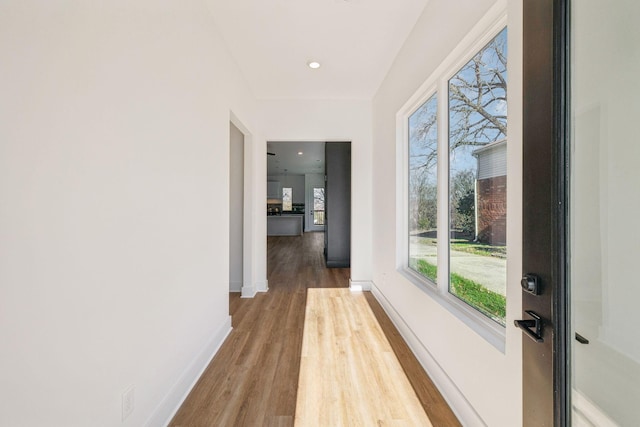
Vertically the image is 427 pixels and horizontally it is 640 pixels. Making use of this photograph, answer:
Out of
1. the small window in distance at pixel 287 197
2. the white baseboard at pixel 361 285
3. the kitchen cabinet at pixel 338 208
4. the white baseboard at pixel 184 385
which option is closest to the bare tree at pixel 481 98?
the white baseboard at pixel 184 385

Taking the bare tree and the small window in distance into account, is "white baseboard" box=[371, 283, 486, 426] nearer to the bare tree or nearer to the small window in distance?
the bare tree

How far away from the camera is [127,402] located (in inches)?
45.9

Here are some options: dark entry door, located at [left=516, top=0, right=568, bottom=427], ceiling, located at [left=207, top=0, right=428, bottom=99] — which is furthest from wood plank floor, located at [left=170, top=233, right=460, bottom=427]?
ceiling, located at [left=207, top=0, right=428, bottom=99]

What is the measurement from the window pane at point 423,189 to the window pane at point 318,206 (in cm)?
978

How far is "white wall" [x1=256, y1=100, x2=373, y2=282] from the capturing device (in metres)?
3.73

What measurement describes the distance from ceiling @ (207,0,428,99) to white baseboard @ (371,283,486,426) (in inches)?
100

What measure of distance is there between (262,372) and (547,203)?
76.9 inches

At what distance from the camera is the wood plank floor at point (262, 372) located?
1.52 metres

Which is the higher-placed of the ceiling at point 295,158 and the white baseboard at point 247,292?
the ceiling at point 295,158
